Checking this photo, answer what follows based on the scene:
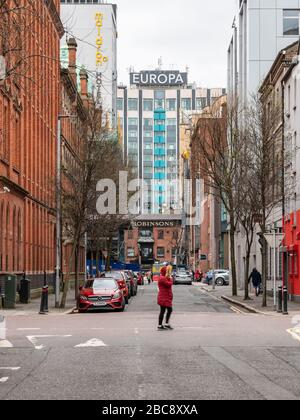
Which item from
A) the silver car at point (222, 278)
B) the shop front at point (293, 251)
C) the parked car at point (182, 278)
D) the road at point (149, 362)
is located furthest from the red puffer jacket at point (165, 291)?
the parked car at point (182, 278)

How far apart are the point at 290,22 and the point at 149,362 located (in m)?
48.1

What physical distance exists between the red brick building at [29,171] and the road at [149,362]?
496 inches

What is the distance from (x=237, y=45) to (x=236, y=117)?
22.9 metres

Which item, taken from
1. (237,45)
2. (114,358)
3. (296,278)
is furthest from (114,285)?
(237,45)

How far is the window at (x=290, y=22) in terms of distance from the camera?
2263 inches

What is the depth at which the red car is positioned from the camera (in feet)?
103

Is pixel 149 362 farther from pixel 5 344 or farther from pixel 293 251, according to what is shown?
pixel 293 251

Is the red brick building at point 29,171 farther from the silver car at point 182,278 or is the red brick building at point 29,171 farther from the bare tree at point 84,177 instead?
the silver car at point 182,278

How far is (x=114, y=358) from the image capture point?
14.5 metres

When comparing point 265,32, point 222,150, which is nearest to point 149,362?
point 222,150

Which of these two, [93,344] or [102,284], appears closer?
[93,344]

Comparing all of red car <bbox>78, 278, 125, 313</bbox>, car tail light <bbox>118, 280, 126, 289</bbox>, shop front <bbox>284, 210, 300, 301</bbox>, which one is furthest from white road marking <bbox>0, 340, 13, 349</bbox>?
shop front <bbox>284, 210, 300, 301</bbox>

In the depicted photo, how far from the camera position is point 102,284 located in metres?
31.8
